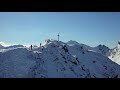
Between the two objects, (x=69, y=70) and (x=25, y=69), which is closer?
(x=25, y=69)

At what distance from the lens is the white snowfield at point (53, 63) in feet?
344

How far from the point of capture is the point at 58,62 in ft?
398

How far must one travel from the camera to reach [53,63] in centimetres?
11644

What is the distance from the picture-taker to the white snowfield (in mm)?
104875
